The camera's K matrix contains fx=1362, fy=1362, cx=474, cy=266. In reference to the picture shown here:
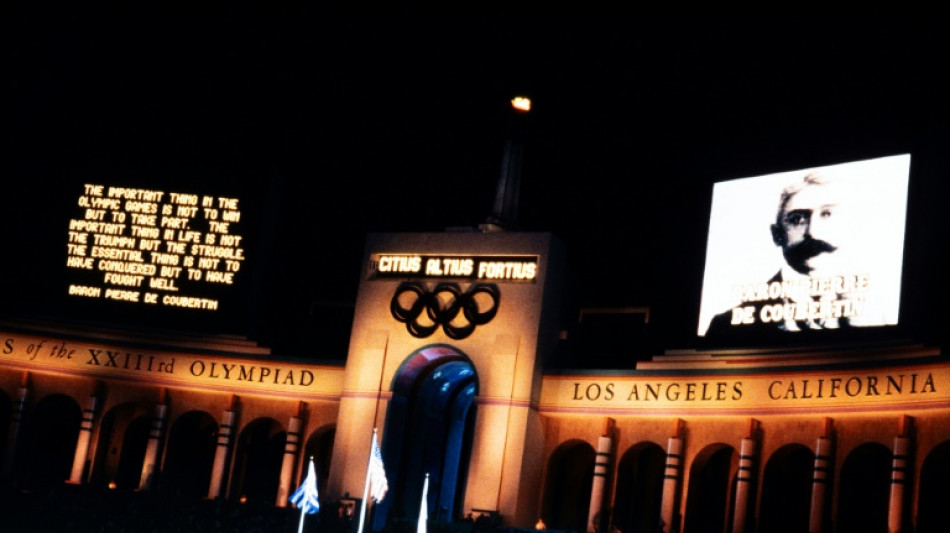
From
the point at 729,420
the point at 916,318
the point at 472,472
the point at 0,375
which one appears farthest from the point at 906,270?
the point at 0,375

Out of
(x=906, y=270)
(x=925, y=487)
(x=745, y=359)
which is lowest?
(x=925, y=487)

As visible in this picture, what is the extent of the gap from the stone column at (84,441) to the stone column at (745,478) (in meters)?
20.3

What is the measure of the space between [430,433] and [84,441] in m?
11.0

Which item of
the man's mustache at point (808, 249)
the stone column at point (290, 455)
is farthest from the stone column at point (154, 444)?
the man's mustache at point (808, 249)

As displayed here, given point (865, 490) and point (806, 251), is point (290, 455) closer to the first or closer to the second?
point (806, 251)

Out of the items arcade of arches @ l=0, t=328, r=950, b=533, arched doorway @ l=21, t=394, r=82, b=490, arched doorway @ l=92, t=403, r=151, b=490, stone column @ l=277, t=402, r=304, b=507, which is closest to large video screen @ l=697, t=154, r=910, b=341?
arcade of arches @ l=0, t=328, r=950, b=533

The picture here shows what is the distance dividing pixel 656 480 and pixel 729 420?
4.36m

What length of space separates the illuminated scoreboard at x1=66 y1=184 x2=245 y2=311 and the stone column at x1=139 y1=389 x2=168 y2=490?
3358mm

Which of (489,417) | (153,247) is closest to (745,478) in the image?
(489,417)

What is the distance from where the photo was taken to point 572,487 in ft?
132

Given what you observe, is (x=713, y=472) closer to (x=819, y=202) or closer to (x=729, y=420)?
(x=729, y=420)

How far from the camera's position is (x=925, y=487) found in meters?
32.0

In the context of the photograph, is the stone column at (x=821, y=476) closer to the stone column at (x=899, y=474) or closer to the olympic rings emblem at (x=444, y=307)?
the stone column at (x=899, y=474)

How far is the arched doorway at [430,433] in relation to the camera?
39.8 metres
